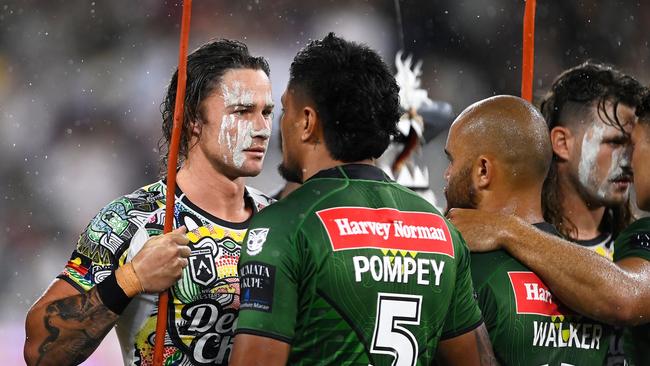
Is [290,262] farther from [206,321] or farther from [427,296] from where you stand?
[206,321]

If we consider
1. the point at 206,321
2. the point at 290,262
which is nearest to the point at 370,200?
the point at 290,262

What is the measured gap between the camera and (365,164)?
7.92 feet

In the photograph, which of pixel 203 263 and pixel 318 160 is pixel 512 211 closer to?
pixel 318 160

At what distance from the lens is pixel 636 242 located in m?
2.86

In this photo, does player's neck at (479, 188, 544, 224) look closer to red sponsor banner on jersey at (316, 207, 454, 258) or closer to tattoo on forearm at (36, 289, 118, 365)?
red sponsor banner on jersey at (316, 207, 454, 258)

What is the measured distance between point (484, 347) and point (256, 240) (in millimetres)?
726

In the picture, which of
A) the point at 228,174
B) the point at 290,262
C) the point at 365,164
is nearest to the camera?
the point at 290,262

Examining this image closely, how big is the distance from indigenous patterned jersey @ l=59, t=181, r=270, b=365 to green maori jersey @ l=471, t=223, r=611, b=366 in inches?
31.2

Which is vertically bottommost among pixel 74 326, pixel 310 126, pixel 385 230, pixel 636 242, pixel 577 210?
pixel 74 326

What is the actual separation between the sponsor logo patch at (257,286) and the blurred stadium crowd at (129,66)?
6.12 m

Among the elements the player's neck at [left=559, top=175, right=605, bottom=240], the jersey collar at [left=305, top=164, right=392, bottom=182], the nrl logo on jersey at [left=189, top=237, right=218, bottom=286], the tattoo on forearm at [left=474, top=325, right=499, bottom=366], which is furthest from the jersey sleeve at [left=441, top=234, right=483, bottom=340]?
the player's neck at [left=559, top=175, right=605, bottom=240]

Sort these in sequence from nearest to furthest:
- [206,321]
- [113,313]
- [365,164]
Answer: [365,164] → [113,313] → [206,321]

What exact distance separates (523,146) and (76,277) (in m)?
1.41

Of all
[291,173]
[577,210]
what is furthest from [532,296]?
[577,210]
